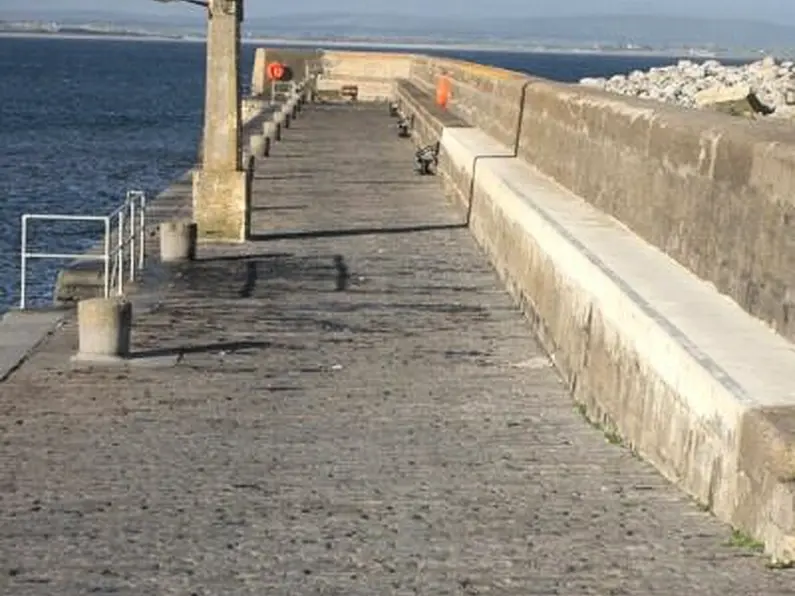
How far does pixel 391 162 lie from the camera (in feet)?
118

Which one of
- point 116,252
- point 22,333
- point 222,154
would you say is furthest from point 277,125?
point 22,333

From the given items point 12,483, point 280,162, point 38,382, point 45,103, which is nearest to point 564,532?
point 12,483

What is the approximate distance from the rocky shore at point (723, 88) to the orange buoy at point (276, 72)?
47.7ft

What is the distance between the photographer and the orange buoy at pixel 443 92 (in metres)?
40.7

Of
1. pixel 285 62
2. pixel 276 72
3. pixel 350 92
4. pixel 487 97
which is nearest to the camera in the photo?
pixel 487 97

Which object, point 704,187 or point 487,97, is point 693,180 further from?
point 487,97

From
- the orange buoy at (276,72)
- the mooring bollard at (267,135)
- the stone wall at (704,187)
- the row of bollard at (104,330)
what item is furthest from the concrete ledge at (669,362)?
the orange buoy at (276,72)

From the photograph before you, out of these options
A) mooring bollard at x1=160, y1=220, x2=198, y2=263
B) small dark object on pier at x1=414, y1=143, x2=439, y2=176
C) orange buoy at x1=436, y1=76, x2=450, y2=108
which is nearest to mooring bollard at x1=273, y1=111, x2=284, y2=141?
orange buoy at x1=436, y1=76, x2=450, y2=108

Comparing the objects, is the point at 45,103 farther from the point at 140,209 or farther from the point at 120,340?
the point at 120,340

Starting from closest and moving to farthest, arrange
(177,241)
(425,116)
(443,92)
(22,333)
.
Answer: (22,333) → (177,241) → (425,116) → (443,92)

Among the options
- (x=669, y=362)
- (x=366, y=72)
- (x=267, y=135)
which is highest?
(x=669, y=362)

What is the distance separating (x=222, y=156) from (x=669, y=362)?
12.6m

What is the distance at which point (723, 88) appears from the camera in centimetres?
4084

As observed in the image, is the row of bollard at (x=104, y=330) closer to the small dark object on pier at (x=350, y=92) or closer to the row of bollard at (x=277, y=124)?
the row of bollard at (x=277, y=124)
